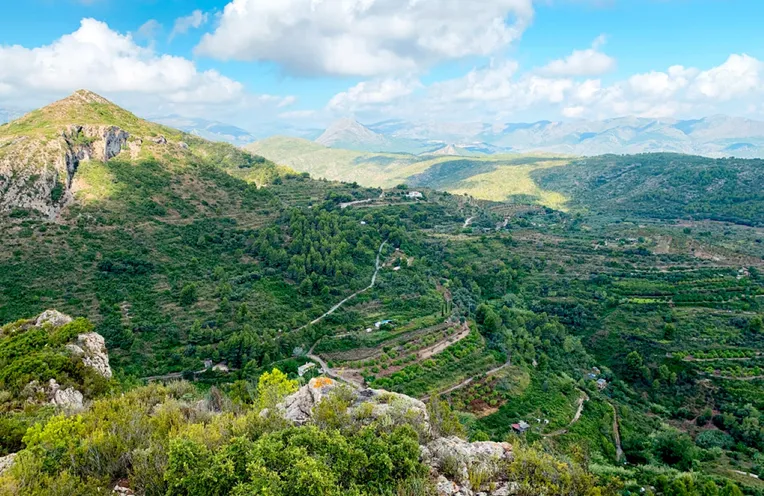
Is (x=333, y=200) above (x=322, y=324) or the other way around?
above

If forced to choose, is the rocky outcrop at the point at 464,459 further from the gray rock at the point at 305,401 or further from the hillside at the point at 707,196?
the hillside at the point at 707,196

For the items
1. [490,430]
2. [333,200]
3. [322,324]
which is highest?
[333,200]

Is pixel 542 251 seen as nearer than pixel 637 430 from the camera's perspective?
No

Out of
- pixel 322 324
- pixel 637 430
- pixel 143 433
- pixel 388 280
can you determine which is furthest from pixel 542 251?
pixel 143 433

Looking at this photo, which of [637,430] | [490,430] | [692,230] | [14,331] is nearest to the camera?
[14,331]

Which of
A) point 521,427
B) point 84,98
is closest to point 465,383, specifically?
point 521,427

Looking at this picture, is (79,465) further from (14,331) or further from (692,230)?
(692,230)

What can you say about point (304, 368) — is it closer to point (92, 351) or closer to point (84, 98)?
point (92, 351)
